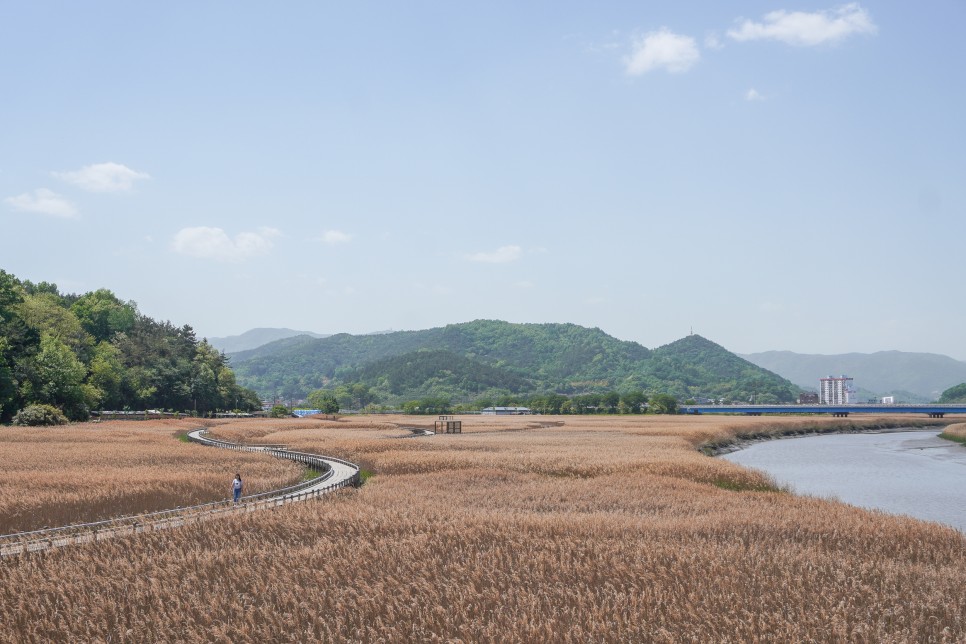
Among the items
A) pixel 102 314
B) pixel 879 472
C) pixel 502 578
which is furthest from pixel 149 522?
pixel 102 314

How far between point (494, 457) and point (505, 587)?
37386mm

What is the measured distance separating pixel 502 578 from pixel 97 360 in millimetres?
124480

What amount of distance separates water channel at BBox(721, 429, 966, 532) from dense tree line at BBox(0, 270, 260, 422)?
280 feet

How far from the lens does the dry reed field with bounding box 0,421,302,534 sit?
33062mm

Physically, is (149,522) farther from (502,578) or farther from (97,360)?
(97,360)

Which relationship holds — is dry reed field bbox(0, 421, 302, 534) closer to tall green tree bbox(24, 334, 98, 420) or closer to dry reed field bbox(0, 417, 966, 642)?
dry reed field bbox(0, 417, 966, 642)

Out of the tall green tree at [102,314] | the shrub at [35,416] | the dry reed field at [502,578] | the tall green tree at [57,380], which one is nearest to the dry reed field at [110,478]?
the dry reed field at [502,578]

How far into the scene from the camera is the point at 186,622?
19125 mm

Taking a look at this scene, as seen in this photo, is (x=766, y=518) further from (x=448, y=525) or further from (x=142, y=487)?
(x=142, y=487)

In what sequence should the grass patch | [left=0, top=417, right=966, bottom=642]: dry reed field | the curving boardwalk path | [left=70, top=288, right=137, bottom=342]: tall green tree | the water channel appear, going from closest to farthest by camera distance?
1. [left=0, top=417, right=966, bottom=642]: dry reed field
2. the curving boardwalk path
3. the water channel
4. the grass patch
5. [left=70, top=288, right=137, bottom=342]: tall green tree

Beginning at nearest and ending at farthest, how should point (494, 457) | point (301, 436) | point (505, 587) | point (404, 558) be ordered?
point (505, 587), point (404, 558), point (494, 457), point (301, 436)

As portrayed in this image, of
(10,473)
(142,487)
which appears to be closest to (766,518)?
(142,487)

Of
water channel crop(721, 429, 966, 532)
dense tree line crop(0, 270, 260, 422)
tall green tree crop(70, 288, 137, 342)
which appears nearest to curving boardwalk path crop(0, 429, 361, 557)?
water channel crop(721, 429, 966, 532)

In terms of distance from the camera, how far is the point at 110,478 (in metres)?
39.9
